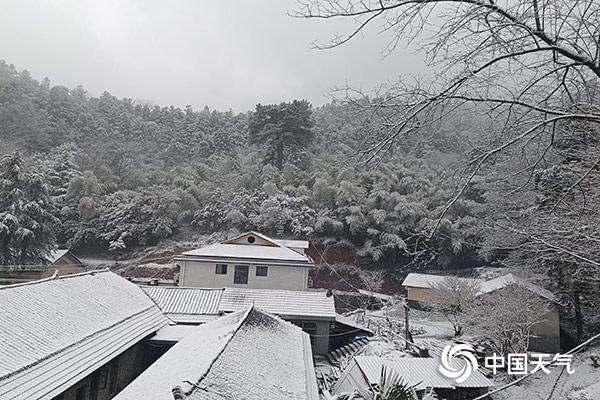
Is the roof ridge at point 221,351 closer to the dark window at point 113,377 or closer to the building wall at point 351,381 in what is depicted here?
the dark window at point 113,377

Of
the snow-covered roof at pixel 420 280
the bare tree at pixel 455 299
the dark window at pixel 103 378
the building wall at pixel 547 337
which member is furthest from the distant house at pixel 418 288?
the dark window at pixel 103 378

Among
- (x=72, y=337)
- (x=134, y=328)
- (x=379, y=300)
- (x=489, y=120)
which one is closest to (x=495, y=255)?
(x=379, y=300)

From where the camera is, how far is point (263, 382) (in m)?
6.89

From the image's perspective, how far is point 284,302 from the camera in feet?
60.7

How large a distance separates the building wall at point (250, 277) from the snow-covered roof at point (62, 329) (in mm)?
8368

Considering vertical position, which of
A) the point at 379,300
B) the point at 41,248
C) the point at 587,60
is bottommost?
the point at 379,300

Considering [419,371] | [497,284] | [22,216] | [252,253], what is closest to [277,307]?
[252,253]

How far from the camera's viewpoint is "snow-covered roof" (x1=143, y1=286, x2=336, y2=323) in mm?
17094

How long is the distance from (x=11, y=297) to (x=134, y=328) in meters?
3.04

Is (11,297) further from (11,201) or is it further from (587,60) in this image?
(11,201)

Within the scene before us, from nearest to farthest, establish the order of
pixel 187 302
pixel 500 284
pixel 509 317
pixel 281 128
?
1. pixel 509 317
2. pixel 187 302
3. pixel 500 284
4. pixel 281 128

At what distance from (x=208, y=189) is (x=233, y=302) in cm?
1843

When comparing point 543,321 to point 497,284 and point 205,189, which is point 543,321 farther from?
point 205,189

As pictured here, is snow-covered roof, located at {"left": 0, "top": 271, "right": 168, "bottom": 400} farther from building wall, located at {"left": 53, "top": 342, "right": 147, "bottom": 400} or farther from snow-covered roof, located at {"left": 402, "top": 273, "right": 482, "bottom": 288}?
snow-covered roof, located at {"left": 402, "top": 273, "right": 482, "bottom": 288}
